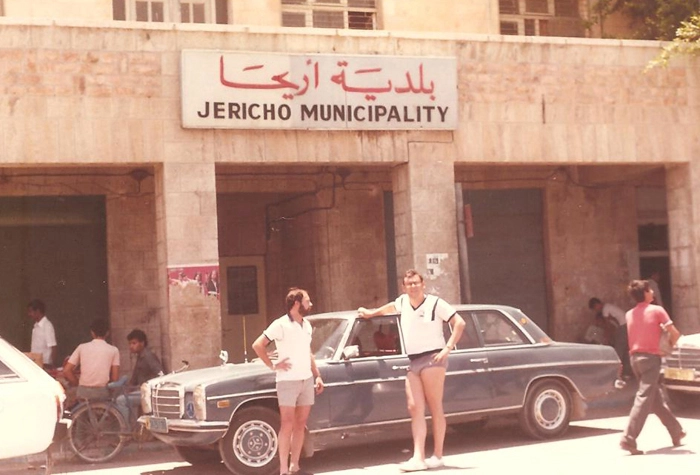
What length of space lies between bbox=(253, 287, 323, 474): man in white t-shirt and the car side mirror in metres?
0.86

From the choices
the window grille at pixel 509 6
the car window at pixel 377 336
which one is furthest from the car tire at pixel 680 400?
the window grille at pixel 509 6

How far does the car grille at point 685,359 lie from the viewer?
43.6 ft

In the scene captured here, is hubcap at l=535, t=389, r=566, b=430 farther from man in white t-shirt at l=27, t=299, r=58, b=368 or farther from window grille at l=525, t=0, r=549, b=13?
window grille at l=525, t=0, r=549, b=13

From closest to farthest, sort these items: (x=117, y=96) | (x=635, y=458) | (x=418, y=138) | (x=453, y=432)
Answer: (x=635, y=458) → (x=453, y=432) → (x=117, y=96) → (x=418, y=138)

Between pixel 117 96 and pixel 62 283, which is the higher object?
pixel 117 96

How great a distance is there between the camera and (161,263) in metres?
15.2

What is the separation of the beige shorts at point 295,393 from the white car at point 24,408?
197 cm

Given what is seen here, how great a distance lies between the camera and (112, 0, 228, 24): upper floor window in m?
17.5

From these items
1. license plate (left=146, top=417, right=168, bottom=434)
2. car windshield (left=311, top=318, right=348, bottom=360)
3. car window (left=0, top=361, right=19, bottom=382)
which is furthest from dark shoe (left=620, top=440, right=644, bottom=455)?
car window (left=0, top=361, right=19, bottom=382)

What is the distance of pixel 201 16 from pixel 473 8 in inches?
186

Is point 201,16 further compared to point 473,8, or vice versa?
point 473,8

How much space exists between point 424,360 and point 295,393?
49.7 inches

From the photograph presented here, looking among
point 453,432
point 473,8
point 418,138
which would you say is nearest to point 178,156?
point 418,138

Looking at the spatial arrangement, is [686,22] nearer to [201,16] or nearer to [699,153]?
[699,153]
